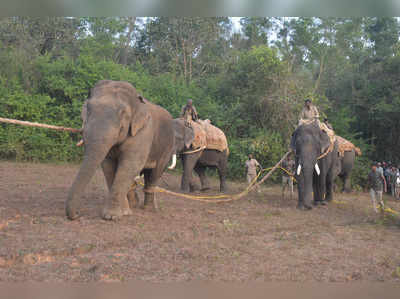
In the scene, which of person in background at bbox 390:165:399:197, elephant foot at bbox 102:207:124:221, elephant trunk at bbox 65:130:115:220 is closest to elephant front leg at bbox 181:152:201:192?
elephant foot at bbox 102:207:124:221

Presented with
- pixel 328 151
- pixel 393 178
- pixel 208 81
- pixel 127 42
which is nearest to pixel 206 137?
pixel 328 151

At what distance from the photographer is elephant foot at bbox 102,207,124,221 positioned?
21.6 feet

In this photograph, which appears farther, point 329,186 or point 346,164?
point 346,164

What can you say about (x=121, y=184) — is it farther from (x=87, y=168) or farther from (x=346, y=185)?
(x=346, y=185)

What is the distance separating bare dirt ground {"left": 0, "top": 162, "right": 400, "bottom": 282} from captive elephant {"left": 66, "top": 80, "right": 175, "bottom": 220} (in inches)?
15.3

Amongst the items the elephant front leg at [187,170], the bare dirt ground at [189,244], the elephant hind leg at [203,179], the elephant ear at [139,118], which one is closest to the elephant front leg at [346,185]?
the elephant hind leg at [203,179]

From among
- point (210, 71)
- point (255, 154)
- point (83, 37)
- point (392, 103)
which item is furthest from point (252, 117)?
point (83, 37)

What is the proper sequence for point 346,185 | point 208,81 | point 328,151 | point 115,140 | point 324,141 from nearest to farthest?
point 115,140 < point 324,141 < point 328,151 < point 346,185 < point 208,81

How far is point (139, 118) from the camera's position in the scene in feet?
23.2

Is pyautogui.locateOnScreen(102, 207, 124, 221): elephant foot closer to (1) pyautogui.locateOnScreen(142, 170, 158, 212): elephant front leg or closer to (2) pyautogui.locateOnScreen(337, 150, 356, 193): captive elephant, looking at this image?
(1) pyautogui.locateOnScreen(142, 170, 158, 212): elephant front leg

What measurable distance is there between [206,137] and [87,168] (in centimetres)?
792

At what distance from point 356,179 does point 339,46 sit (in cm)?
1538

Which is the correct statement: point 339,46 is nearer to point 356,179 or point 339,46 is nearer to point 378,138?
point 378,138

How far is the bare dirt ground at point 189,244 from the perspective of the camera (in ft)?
14.4
